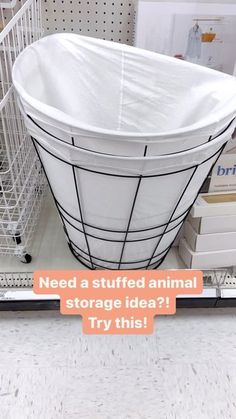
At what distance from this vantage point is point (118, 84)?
26.1 inches

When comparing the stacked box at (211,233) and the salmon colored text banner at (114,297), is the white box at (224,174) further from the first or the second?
the salmon colored text banner at (114,297)

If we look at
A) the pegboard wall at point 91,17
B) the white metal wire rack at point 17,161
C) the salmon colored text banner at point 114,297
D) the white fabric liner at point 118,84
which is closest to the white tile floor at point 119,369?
the salmon colored text banner at point 114,297

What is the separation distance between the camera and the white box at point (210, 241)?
625mm

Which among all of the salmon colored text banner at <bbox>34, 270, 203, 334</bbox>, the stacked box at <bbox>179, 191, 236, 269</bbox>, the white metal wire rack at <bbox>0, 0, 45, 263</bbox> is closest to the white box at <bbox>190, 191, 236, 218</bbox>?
the stacked box at <bbox>179, 191, 236, 269</bbox>

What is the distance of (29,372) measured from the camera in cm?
55

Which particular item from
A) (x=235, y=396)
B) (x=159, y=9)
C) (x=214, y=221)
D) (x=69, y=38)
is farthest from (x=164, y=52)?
(x=235, y=396)

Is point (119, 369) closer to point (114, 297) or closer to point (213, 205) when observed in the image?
point (114, 297)

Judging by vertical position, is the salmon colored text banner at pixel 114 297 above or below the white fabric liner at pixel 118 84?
below

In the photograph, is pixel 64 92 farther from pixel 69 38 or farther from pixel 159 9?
pixel 159 9

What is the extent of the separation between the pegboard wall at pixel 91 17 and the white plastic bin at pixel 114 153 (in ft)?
0.38

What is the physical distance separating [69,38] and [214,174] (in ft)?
1.04

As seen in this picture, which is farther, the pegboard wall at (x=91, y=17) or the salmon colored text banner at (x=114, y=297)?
the pegboard wall at (x=91, y=17)

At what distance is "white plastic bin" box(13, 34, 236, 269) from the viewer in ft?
1.36

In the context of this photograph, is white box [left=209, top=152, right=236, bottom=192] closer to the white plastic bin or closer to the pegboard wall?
the white plastic bin
